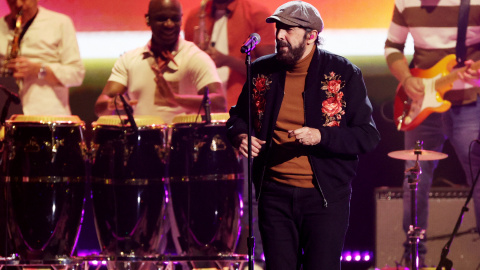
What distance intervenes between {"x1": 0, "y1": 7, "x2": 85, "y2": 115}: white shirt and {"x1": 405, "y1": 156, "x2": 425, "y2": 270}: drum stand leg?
3088 mm

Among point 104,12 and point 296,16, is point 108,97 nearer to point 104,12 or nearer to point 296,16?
point 104,12

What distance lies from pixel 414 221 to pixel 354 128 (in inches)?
101

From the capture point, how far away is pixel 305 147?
3.76m

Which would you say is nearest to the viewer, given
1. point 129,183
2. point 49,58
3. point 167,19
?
point 129,183

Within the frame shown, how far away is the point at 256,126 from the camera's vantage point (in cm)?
395

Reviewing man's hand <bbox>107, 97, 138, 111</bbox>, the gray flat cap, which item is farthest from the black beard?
man's hand <bbox>107, 97, 138, 111</bbox>

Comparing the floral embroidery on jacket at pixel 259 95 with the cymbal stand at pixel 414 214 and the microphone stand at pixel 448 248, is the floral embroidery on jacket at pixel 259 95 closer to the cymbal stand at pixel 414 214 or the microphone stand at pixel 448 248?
the cymbal stand at pixel 414 214

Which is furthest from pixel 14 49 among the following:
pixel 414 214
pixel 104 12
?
pixel 414 214

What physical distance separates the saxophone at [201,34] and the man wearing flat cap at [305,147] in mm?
2972

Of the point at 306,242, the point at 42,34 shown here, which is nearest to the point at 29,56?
the point at 42,34

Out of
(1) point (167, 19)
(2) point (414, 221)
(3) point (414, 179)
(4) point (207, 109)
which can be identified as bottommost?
(2) point (414, 221)

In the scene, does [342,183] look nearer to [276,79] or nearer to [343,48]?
[276,79]

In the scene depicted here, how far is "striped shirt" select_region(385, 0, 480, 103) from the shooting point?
640cm

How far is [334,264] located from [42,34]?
407 centimetres
